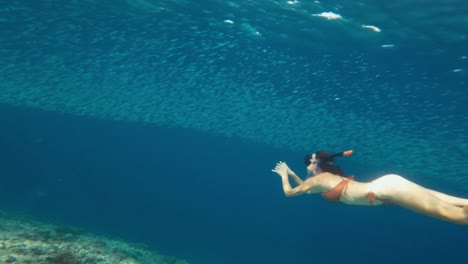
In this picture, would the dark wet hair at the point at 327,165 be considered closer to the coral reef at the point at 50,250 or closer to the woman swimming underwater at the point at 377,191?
the woman swimming underwater at the point at 377,191

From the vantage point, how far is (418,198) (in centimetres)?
598

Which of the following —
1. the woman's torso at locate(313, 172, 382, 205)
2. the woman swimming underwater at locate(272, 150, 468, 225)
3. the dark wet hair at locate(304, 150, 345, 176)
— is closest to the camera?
the woman swimming underwater at locate(272, 150, 468, 225)

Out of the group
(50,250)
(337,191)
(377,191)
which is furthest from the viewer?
(50,250)

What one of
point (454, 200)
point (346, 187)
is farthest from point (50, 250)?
point (454, 200)

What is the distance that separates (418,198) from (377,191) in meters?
0.84

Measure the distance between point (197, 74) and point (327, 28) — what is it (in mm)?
11938

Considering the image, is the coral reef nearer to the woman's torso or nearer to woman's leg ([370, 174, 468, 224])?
the woman's torso

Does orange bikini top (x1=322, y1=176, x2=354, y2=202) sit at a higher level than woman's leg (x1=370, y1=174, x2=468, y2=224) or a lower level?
lower

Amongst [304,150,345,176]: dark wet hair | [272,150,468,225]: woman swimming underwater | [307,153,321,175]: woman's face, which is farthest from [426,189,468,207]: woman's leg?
[307,153,321,175]: woman's face

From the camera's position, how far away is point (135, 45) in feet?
66.1

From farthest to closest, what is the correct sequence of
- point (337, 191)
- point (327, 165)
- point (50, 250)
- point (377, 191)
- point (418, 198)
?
point (50, 250)
point (327, 165)
point (337, 191)
point (377, 191)
point (418, 198)

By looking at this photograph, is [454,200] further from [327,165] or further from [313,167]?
[313,167]

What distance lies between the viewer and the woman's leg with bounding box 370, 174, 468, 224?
5.65 m

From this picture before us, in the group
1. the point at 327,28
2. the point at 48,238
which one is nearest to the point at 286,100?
the point at 327,28
